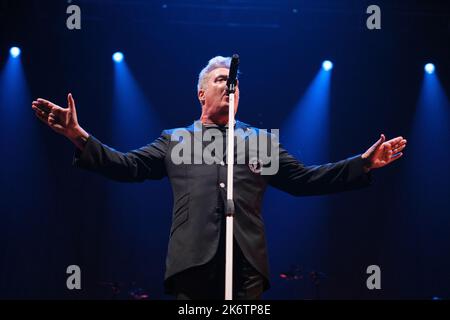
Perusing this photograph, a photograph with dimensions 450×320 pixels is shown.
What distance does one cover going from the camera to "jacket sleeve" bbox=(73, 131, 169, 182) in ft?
8.05

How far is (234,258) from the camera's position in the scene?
7.89 feet

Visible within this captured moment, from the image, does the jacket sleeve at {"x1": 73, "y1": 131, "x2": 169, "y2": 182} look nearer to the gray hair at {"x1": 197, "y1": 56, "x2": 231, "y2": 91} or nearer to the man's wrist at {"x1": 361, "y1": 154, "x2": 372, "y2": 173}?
the gray hair at {"x1": 197, "y1": 56, "x2": 231, "y2": 91}

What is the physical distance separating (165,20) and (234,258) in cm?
504

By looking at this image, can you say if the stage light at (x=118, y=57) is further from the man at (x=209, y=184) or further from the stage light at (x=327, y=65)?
the man at (x=209, y=184)

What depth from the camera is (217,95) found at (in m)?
2.86

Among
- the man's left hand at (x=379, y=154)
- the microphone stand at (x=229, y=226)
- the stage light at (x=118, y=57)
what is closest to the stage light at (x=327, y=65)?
the stage light at (x=118, y=57)

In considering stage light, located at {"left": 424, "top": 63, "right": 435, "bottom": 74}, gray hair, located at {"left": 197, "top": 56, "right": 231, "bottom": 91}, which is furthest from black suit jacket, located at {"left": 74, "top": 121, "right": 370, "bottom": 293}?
stage light, located at {"left": 424, "top": 63, "right": 435, "bottom": 74}

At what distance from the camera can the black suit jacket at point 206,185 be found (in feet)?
7.86

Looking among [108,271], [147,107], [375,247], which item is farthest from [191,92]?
[375,247]

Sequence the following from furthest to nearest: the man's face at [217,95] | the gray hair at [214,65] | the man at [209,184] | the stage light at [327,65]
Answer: the stage light at [327,65], the gray hair at [214,65], the man's face at [217,95], the man at [209,184]

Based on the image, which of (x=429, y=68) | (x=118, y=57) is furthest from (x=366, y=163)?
(x=429, y=68)

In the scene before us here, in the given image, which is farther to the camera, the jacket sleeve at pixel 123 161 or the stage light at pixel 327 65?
the stage light at pixel 327 65

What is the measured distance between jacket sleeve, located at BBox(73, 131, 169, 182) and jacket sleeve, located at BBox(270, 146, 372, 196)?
0.59m
